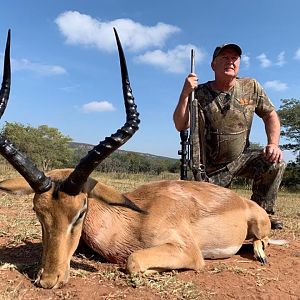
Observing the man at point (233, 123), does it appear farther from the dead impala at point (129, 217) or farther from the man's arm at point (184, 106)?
the dead impala at point (129, 217)

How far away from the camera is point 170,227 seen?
5074mm

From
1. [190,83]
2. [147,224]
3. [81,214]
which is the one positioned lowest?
[147,224]

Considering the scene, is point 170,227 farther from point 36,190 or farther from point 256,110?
point 256,110

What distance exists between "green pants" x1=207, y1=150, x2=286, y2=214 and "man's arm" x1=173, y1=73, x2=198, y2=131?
96 centimetres

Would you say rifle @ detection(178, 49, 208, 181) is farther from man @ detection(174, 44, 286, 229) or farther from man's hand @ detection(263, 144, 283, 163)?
man's hand @ detection(263, 144, 283, 163)

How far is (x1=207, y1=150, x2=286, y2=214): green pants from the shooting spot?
7.66 metres

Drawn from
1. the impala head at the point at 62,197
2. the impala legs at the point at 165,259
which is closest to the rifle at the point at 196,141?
the impala legs at the point at 165,259

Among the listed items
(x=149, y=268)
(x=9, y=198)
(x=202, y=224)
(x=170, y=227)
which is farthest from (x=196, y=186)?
(x=9, y=198)

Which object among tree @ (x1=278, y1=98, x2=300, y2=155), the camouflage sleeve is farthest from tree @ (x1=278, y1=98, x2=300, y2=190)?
the camouflage sleeve

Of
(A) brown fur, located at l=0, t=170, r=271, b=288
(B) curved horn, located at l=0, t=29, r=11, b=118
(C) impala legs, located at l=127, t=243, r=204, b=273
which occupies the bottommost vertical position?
(C) impala legs, located at l=127, t=243, r=204, b=273

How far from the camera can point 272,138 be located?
7.71 metres

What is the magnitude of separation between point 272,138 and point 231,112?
33.7 inches

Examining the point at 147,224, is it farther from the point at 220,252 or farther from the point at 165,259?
the point at 220,252

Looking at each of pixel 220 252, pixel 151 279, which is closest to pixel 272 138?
pixel 220 252
